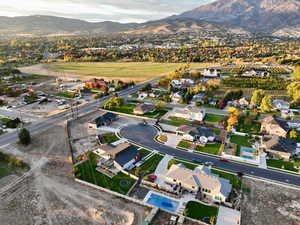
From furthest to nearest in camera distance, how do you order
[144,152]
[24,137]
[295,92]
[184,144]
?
[295,92], [184,144], [24,137], [144,152]

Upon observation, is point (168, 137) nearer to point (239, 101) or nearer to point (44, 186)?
point (44, 186)

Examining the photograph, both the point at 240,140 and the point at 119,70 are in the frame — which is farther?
the point at 119,70

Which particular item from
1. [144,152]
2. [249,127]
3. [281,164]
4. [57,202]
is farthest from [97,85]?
[281,164]

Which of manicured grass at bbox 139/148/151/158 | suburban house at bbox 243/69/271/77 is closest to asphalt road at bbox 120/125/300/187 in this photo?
manicured grass at bbox 139/148/151/158

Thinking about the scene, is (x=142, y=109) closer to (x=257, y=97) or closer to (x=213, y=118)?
(x=213, y=118)

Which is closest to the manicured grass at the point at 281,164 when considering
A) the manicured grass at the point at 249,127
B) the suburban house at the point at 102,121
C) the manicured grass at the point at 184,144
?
the manicured grass at the point at 249,127

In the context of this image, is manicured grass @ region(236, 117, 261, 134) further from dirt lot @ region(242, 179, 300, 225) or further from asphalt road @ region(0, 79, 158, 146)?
asphalt road @ region(0, 79, 158, 146)
